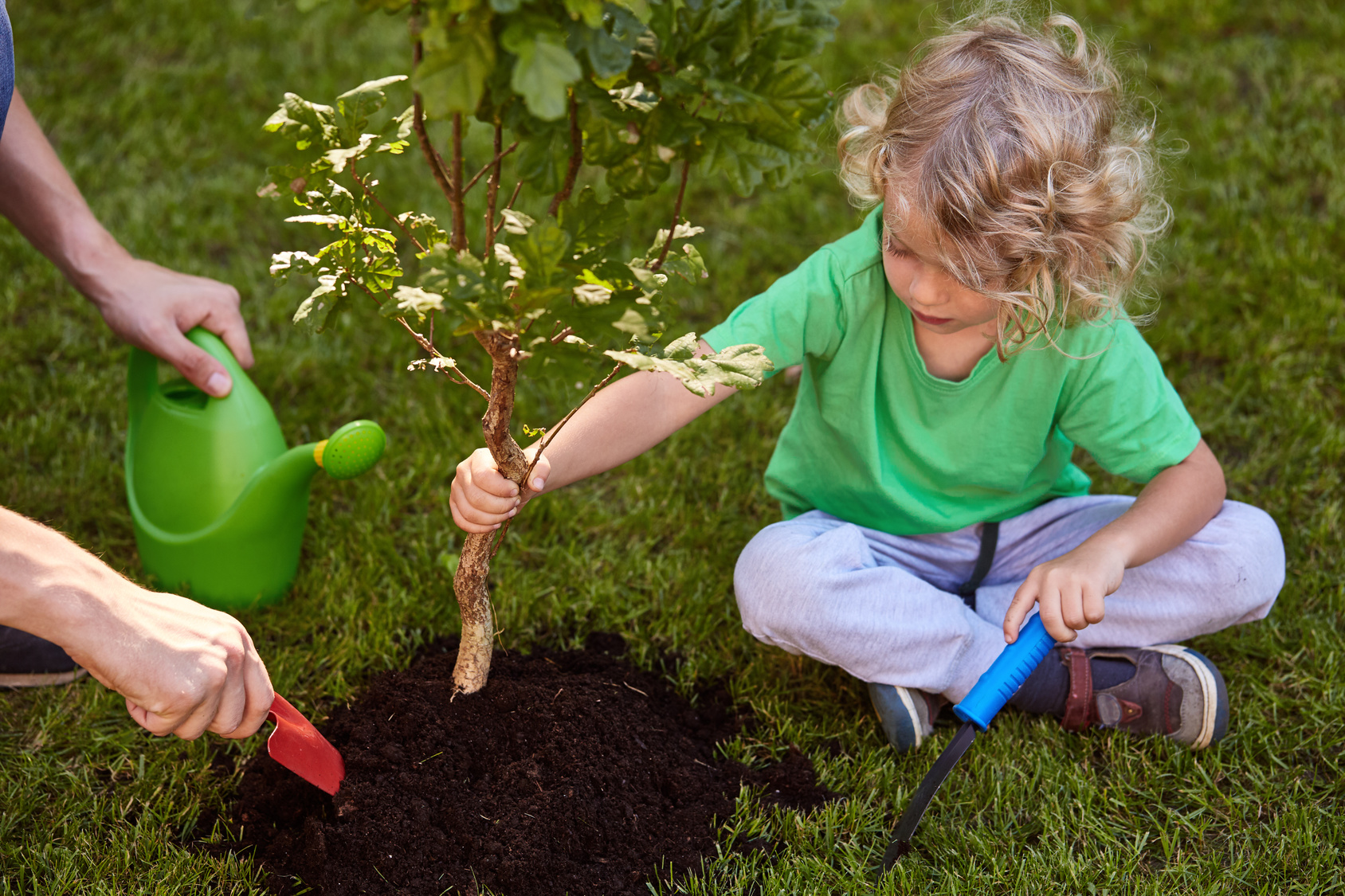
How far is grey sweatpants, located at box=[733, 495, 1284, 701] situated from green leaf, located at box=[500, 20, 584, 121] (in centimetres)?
107

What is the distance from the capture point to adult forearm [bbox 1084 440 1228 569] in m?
1.75

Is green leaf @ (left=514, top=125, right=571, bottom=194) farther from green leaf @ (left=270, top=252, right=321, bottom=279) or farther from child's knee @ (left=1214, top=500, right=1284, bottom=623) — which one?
child's knee @ (left=1214, top=500, right=1284, bottom=623)

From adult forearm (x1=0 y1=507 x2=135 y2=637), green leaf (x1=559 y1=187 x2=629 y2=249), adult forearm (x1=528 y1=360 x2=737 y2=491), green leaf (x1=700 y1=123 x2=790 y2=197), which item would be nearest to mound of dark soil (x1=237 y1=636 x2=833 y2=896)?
adult forearm (x1=528 y1=360 x2=737 y2=491)

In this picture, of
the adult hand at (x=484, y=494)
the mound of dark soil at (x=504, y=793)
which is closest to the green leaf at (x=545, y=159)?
the adult hand at (x=484, y=494)

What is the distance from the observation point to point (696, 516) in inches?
90.6

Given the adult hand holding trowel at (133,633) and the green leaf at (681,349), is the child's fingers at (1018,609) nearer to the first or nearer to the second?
the green leaf at (681,349)

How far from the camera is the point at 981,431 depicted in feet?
6.26

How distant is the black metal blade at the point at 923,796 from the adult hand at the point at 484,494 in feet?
2.33

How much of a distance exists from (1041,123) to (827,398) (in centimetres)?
59

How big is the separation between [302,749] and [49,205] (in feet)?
3.89

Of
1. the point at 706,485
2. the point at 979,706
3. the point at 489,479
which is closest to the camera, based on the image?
the point at 489,479

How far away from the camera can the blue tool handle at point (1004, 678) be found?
5.13ft

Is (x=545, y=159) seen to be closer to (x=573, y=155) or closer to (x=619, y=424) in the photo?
(x=573, y=155)

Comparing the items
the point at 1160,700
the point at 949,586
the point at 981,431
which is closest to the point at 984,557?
the point at 949,586
